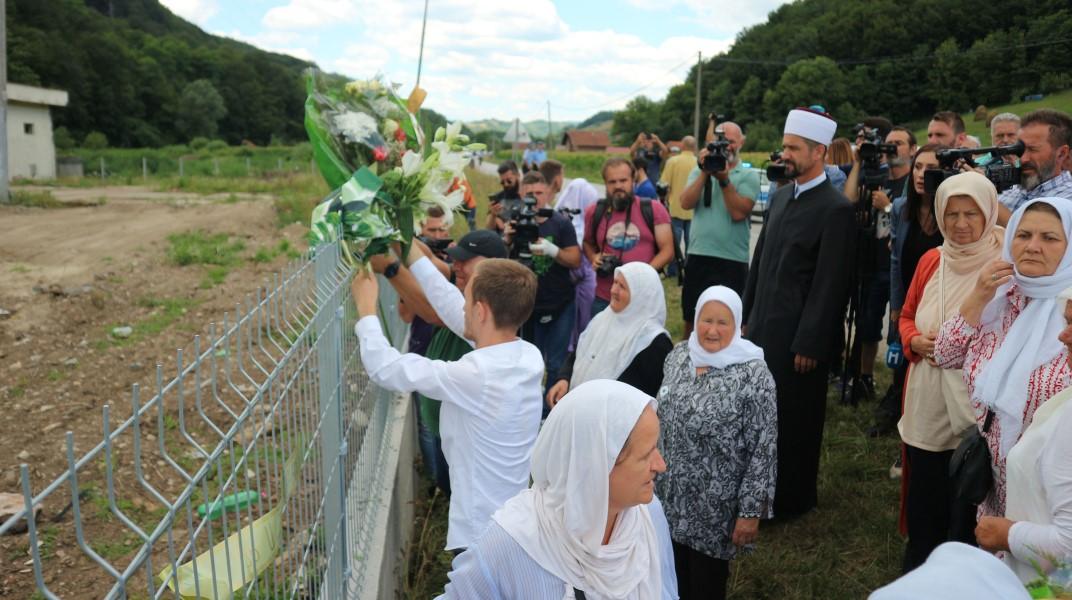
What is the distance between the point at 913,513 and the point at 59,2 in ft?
234

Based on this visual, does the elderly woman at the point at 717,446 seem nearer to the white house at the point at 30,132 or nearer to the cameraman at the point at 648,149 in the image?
the cameraman at the point at 648,149

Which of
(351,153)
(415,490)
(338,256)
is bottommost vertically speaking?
(415,490)

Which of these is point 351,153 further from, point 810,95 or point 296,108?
point 296,108

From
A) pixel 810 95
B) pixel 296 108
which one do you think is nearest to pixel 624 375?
pixel 810 95

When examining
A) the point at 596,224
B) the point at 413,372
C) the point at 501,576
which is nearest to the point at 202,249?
the point at 596,224

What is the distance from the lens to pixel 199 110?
71.6 meters

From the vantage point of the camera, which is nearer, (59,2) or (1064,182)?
(1064,182)

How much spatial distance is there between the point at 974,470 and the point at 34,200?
21.9 m

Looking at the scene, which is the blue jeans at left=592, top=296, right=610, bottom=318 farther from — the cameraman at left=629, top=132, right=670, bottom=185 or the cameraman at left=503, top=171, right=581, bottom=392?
the cameraman at left=629, top=132, right=670, bottom=185

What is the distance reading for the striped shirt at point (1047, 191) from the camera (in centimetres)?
414

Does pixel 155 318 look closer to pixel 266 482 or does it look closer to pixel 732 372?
pixel 266 482

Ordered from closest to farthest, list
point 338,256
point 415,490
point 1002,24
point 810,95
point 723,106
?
point 338,256
point 415,490
point 1002,24
point 810,95
point 723,106

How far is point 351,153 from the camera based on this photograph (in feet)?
10.0

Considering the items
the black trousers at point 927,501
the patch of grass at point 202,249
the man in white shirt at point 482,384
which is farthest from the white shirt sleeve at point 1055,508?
the patch of grass at point 202,249
